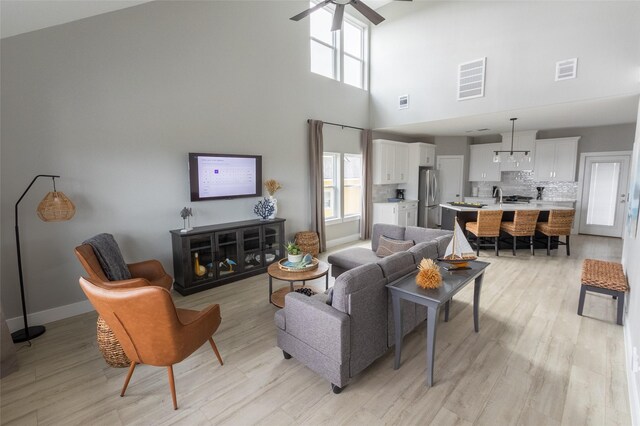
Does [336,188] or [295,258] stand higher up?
[336,188]

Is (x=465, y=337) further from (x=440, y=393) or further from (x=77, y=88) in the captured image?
(x=77, y=88)

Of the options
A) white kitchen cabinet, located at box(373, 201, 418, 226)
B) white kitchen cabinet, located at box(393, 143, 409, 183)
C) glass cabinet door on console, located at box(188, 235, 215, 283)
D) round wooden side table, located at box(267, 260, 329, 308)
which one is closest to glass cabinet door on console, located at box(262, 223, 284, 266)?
glass cabinet door on console, located at box(188, 235, 215, 283)

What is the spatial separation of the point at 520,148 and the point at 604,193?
6.88ft

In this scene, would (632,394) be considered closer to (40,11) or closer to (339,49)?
(40,11)

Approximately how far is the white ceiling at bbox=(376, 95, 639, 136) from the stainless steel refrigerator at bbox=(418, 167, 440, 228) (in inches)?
50.1

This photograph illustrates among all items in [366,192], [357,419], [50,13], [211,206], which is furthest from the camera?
[366,192]

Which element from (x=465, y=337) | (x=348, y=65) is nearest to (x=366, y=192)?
(x=348, y=65)

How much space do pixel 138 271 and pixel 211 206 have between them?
149 centimetres

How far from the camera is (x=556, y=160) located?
7.52 metres

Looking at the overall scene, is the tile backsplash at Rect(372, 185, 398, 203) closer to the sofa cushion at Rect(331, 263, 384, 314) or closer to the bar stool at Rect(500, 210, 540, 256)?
the bar stool at Rect(500, 210, 540, 256)

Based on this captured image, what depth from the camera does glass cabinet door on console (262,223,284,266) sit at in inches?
190

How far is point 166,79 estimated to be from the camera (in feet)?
12.9

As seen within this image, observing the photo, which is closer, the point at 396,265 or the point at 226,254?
the point at 396,265

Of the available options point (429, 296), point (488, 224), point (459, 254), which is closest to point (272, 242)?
point (459, 254)
